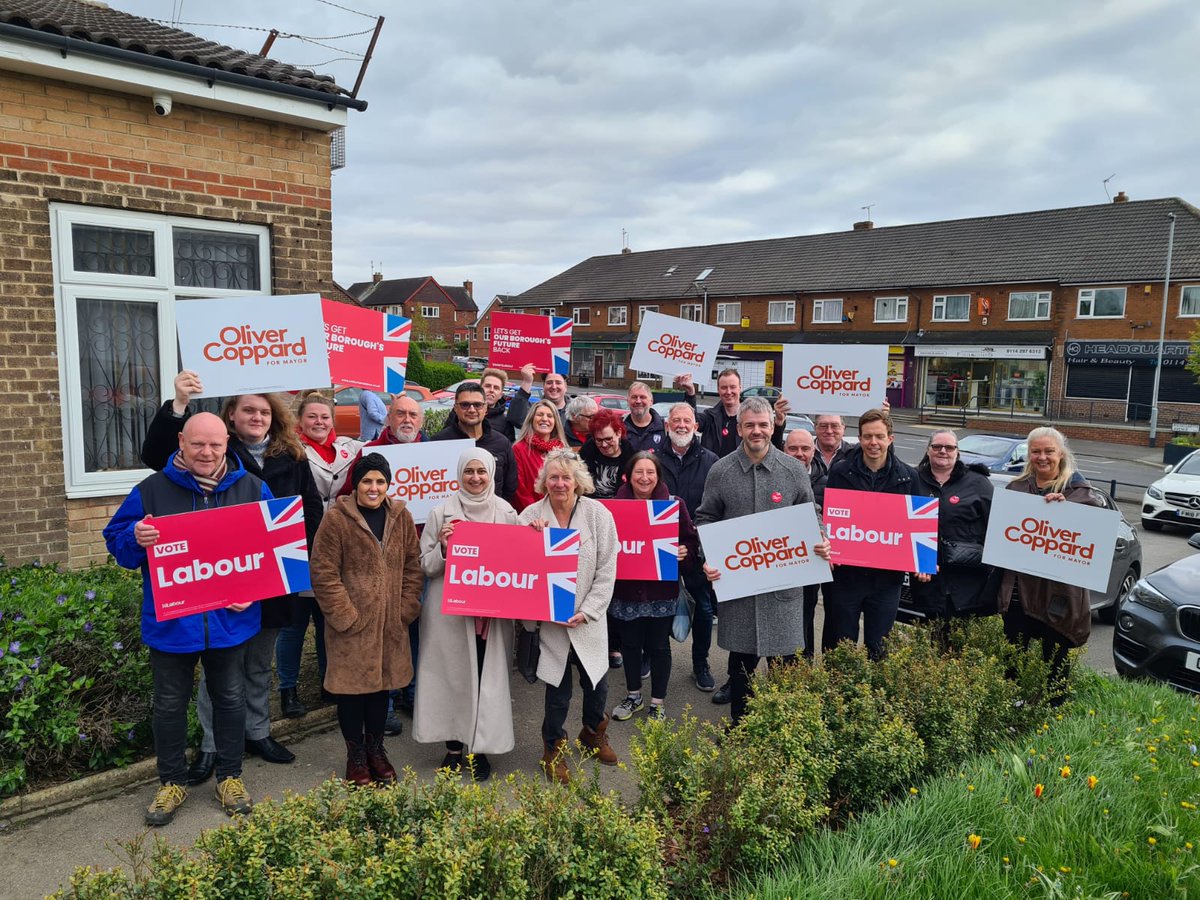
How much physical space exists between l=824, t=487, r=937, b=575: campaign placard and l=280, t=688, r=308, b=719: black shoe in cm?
380

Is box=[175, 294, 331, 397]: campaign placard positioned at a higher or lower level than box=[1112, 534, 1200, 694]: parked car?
higher

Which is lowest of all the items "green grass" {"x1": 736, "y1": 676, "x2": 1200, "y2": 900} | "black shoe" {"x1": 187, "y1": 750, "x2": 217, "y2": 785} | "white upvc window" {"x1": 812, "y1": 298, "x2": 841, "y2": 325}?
"black shoe" {"x1": 187, "y1": 750, "x2": 217, "y2": 785}

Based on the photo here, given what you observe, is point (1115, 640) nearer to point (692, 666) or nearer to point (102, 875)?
point (692, 666)

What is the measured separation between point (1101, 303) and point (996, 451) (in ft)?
96.2

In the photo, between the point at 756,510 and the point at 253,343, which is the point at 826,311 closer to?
the point at 756,510

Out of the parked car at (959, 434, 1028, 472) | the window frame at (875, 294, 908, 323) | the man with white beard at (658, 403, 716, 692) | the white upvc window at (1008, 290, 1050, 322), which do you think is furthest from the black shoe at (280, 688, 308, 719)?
the window frame at (875, 294, 908, 323)

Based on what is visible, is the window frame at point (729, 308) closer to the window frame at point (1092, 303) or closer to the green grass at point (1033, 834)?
the window frame at point (1092, 303)

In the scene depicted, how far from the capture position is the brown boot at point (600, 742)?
16.0 ft

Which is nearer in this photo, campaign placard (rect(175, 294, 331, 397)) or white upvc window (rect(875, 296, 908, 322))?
campaign placard (rect(175, 294, 331, 397))

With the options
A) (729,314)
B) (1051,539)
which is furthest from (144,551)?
(729,314)

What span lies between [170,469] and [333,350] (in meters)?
2.51

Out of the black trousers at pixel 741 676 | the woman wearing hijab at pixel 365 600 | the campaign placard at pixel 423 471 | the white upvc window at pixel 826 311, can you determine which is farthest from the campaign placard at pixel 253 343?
the white upvc window at pixel 826 311

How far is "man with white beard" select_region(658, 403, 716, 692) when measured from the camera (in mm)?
6172

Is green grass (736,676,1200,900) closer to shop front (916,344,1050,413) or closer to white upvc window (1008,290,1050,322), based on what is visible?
shop front (916,344,1050,413)
